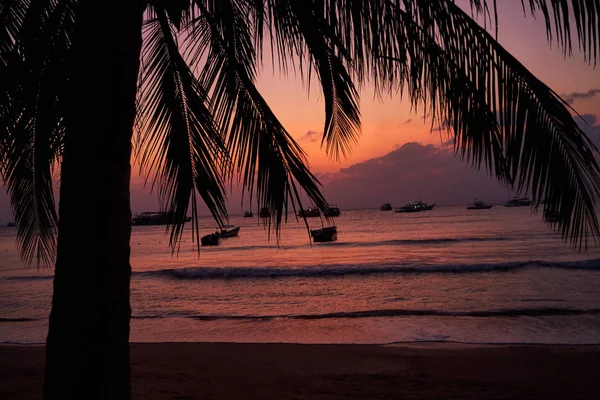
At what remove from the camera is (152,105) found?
3.95m

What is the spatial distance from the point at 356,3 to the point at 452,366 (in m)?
5.55

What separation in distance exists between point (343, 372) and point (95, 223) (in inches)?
205

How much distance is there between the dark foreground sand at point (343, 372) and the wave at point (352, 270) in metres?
11.3

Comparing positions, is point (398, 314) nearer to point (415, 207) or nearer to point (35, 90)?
point (35, 90)

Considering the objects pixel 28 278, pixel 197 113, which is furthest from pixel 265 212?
pixel 28 278

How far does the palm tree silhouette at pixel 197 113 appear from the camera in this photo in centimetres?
216

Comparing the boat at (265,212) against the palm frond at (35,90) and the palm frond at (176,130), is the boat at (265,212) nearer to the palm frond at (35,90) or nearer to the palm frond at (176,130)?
the palm frond at (176,130)

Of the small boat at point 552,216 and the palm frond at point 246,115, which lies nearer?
the small boat at point 552,216

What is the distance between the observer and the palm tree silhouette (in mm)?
2164

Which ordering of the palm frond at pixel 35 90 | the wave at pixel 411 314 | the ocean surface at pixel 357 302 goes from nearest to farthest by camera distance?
the palm frond at pixel 35 90 → the ocean surface at pixel 357 302 → the wave at pixel 411 314

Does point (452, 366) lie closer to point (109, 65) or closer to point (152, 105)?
point (152, 105)

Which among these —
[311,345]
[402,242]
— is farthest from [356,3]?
[402,242]

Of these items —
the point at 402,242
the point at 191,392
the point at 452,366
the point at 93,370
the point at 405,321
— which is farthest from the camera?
the point at 402,242

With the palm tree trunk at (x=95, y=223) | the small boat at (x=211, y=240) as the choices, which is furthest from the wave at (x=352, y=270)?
the small boat at (x=211, y=240)
